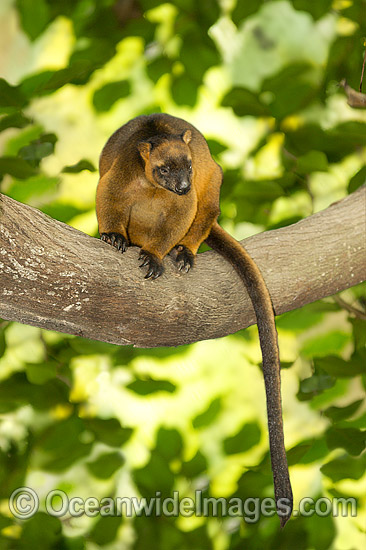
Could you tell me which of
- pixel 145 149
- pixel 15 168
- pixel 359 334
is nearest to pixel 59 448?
pixel 15 168

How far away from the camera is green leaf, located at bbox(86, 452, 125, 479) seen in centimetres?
243

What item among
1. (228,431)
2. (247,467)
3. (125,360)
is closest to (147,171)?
(125,360)

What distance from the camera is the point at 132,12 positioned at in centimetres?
291

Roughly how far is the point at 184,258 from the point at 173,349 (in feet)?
2.96

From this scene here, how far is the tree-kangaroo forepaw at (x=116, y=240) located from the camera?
1.77 m

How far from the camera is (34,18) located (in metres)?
2.48

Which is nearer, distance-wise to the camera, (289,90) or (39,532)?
(39,532)

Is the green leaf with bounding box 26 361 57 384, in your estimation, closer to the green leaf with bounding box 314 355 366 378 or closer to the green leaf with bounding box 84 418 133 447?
the green leaf with bounding box 84 418 133 447

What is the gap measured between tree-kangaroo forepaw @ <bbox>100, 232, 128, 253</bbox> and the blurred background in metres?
0.69

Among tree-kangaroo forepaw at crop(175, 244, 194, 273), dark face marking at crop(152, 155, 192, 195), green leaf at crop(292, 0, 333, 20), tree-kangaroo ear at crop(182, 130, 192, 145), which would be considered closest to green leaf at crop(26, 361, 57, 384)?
tree-kangaroo forepaw at crop(175, 244, 194, 273)

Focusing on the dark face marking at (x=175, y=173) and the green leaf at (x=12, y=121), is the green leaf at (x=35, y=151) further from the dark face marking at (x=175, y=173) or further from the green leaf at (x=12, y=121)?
the dark face marking at (x=175, y=173)

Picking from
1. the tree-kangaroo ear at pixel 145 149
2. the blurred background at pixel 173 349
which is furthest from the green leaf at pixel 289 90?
the tree-kangaroo ear at pixel 145 149

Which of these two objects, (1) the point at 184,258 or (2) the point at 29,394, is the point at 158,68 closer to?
(1) the point at 184,258

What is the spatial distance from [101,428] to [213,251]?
0.89 m
